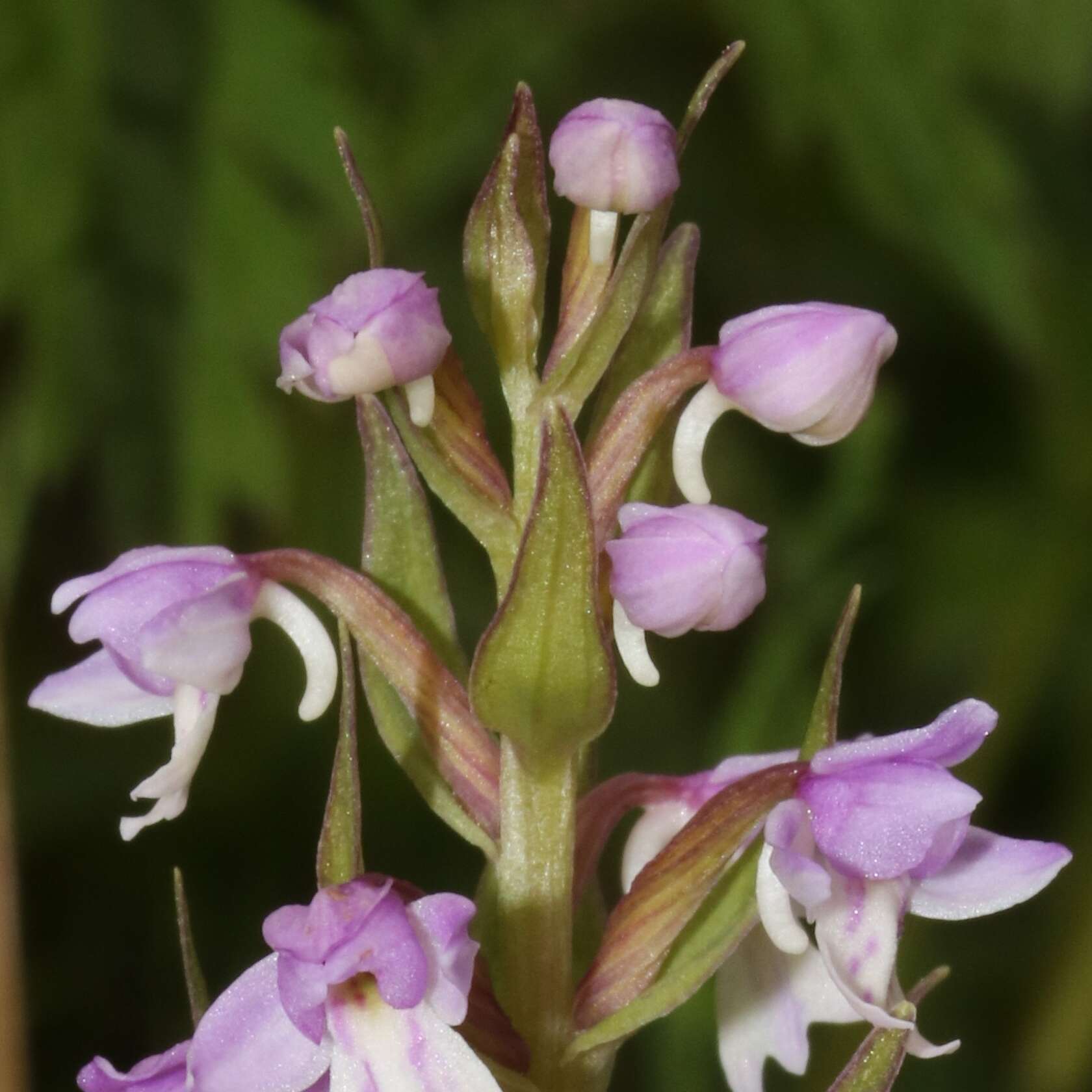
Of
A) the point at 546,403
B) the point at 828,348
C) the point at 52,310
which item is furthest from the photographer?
the point at 52,310

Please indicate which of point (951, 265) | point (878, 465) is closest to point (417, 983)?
point (951, 265)

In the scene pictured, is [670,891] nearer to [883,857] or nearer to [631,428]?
[883,857]

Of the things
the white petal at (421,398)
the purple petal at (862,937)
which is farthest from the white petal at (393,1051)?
the white petal at (421,398)

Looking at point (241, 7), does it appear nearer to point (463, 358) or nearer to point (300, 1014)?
point (463, 358)

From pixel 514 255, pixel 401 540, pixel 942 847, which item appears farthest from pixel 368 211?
pixel 942 847

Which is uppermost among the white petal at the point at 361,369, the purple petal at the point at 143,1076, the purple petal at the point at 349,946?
the white petal at the point at 361,369

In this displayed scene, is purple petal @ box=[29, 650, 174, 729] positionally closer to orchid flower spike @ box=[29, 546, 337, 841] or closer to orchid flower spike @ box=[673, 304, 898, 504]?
orchid flower spike @ box=[29, 546, 337, 841]

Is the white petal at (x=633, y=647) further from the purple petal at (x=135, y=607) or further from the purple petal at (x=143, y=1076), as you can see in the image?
the purple petal at (x=143, y=1076)

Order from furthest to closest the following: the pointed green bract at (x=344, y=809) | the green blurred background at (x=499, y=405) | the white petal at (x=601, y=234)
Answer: the green blurred background at (x=499, y=405), the white petal at (x=601, y=234), the pointed green bract at (x=344, y=809)
